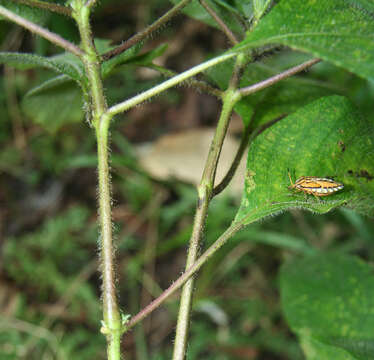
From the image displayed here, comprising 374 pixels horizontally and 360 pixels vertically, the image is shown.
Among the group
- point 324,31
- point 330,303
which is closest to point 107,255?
point 324,31

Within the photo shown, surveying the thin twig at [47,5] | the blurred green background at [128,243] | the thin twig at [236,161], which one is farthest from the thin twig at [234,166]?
the blurred green background at [128,243]

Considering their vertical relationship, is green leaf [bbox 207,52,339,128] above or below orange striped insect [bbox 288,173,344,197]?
above

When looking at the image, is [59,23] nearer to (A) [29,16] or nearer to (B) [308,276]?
(A) [29,16]

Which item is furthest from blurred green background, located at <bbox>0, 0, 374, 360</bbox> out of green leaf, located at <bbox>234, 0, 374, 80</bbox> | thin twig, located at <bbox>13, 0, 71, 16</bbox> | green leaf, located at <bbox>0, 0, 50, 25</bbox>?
green leaf, located at <bbox>234, 0, 374, 80</bbox>

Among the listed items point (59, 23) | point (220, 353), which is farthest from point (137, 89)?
point (220, 353)

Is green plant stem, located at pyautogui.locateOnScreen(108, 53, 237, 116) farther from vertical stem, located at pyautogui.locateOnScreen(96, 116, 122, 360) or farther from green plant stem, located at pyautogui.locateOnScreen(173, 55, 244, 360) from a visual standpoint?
green plant stem, located at pyautogui.locateOnScreen(173, 55, 244, 360)

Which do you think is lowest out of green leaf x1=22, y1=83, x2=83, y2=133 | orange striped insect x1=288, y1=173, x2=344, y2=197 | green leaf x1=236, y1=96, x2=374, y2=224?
orange striped insect x1=288, y1=173, x2=344, y2=197
